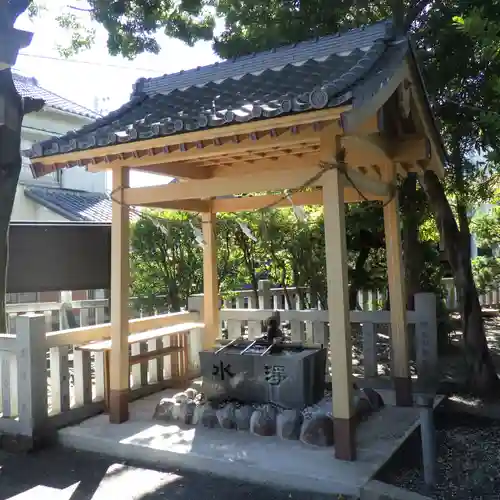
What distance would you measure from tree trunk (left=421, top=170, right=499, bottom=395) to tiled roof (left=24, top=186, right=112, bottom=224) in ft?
32.1

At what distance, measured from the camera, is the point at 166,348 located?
6184 mm

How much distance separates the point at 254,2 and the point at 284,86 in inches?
162

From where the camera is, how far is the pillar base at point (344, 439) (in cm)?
397

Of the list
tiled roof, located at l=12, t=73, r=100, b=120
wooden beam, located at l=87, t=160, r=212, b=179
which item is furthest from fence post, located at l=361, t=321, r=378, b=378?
tiled roof, located at l=12, t=73, r=100, b=120

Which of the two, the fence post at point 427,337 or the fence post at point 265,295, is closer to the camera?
the fence post at point 427,337

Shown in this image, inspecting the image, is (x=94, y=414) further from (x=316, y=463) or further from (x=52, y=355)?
(x=316, y=463)

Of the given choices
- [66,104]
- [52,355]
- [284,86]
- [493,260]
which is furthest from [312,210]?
[66,104]

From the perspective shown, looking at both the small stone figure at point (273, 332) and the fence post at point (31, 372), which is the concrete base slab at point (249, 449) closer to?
the fence post at point (31, 372)

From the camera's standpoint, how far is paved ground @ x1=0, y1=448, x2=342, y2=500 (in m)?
3.74

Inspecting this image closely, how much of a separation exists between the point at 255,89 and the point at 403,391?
3368 mm

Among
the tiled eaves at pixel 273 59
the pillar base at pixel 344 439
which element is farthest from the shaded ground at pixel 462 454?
the tiled eaves at pixel 273 59

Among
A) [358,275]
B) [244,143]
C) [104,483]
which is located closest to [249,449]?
[104,483]

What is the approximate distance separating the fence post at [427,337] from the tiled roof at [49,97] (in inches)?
563

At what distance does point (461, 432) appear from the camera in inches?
194
